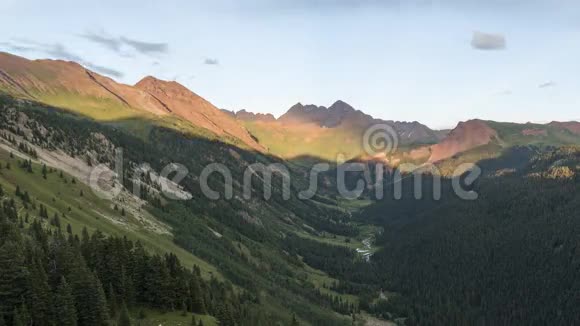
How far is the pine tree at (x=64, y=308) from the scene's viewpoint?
2305 inches

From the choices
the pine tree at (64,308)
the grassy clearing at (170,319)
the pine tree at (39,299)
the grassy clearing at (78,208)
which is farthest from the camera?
the grassy clearing at (78,208)

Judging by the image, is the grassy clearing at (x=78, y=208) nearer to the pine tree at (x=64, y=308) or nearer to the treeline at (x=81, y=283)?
the treeline at (x=81, y=283)

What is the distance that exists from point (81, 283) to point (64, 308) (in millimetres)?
5549

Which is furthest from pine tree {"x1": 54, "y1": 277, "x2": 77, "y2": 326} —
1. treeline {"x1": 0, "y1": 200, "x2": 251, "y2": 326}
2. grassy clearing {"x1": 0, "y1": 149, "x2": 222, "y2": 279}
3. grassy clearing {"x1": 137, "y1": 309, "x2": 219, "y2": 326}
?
grassy clearing {"x1": 0, "y1": 149, "x2": 222, "y2": 279}

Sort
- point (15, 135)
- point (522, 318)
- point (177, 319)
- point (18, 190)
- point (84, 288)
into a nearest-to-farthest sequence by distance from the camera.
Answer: point (84, 288) → point (177, 319) → point (18, 190) → point (15, 135) → point (522, 318)

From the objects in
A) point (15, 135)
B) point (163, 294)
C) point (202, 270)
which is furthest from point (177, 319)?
point (15, 135)

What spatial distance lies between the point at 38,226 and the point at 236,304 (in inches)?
2239

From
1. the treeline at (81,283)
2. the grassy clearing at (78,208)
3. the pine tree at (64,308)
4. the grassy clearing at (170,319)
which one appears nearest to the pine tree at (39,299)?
the treeline at (81,283)

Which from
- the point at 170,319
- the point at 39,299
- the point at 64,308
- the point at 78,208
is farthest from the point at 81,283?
the point at 78,208

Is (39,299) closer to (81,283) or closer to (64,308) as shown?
(64,308)

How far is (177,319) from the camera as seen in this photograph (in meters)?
72.8

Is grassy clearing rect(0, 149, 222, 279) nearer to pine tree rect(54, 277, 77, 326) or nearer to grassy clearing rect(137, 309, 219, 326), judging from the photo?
grassy clearing rect(137, 309, 219, 326)

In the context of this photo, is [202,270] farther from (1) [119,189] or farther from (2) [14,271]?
(2) [14,271]

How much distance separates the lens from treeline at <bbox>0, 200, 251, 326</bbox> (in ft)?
192
